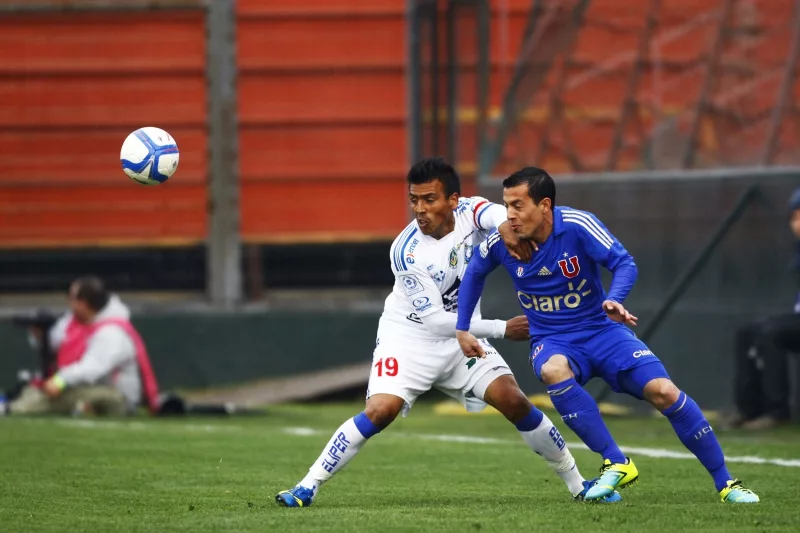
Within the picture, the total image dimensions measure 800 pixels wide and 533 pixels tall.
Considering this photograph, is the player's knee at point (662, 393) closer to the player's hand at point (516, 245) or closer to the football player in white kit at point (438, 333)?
the football player in white kit at point (438, 333)

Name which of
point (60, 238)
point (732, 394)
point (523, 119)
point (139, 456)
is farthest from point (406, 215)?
point (139, 456)

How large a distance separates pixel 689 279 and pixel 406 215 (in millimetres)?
5870

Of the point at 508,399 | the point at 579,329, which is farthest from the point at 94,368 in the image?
the point at 579,329

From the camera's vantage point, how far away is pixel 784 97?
14906 mm

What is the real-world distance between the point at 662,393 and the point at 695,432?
27 centimetres

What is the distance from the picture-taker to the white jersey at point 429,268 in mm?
8258

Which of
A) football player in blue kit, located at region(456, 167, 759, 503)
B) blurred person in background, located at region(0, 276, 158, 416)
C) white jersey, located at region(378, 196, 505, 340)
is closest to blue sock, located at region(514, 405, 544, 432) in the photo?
football player in blue kit, located at region(456, 167, 759, 503)

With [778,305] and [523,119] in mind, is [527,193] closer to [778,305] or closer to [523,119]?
[778,305]

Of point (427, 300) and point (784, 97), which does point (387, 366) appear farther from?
point (784, 97)

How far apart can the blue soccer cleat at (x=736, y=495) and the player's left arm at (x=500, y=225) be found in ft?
5.29

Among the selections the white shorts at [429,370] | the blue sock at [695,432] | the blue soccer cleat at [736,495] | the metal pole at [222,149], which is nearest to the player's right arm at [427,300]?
the white shorts at [429,370]

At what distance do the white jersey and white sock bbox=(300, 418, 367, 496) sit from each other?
2.27ft

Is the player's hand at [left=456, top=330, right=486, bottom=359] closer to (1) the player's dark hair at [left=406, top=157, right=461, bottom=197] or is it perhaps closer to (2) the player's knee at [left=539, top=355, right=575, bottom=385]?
(2) the player's knee at [left=539, top=355, right=575, bottom=385]

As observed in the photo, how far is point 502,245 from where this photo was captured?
26.7 ft
